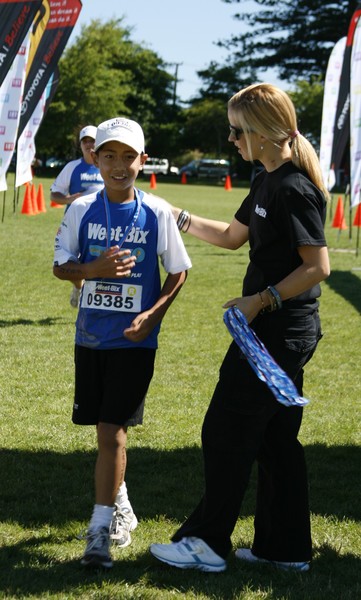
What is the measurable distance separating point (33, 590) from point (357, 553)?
1.51m

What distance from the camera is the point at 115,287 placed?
418 centimetres

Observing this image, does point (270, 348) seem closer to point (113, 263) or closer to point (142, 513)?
point (113, 263)

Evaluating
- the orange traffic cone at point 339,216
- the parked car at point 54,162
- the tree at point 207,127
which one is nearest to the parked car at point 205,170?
the tree at point 207,127

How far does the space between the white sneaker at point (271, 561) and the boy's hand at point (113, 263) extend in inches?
52.9

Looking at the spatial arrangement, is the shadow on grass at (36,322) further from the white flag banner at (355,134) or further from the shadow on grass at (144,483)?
the white flag banner at (355,134)

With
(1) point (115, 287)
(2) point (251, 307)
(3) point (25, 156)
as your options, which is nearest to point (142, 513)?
(1) point (115, 287)

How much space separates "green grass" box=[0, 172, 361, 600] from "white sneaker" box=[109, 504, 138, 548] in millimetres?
57

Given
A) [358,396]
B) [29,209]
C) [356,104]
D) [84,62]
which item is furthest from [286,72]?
[358,396]

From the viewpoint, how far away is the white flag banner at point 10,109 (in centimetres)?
1302

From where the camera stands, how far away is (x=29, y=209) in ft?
81.5

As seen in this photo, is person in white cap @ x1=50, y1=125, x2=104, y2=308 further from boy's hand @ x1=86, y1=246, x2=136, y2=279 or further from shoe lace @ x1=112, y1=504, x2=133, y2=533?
boy's hand @ x1=86, y1=246, x2=136, y2=279

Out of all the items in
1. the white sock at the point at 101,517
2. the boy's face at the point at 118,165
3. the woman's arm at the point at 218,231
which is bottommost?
the white sock at the point at 101,517

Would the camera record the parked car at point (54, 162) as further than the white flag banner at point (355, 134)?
Yes

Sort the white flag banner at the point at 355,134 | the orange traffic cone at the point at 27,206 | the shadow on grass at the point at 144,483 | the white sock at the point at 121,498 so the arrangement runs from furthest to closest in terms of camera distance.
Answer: the orange traffic cone at the point at 27,206
the white flag banner at the point at 355,134
the shadow on grass at the point at 144,483
the white sock at the point at 121,498
